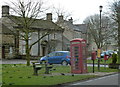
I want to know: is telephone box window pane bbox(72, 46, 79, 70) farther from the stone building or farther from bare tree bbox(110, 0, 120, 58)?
the stone building

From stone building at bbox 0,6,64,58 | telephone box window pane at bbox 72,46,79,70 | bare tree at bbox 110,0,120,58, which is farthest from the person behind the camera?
stone building at bbox 0,6,64,58

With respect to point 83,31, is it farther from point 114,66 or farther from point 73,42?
point 73,42

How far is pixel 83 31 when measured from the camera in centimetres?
9175

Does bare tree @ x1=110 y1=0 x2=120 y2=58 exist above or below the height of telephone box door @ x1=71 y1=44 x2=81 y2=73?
above

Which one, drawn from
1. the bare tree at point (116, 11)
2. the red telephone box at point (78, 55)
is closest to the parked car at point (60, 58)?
the red telephone box at point (78, 55)

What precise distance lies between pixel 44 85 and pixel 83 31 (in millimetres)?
79810

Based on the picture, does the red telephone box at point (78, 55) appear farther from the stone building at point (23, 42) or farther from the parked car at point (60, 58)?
the stone building at point (23, 42)

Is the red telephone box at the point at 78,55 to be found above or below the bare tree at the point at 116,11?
below

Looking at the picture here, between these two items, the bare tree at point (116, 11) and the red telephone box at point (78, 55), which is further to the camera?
the bare tree at point (116, 11)

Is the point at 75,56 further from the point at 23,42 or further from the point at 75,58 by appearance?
the point at 23,42

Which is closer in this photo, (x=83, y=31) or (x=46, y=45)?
(x=46, y=45)

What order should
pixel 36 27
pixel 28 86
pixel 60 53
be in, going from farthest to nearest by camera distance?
pixel 36 27, pixel 60 53, pixel 28 86

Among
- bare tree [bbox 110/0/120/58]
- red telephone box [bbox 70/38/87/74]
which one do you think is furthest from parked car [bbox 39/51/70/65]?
bare tree [bbox 110/0/120/58]

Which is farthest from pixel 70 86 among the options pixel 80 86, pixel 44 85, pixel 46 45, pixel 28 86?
pixel 46 45
